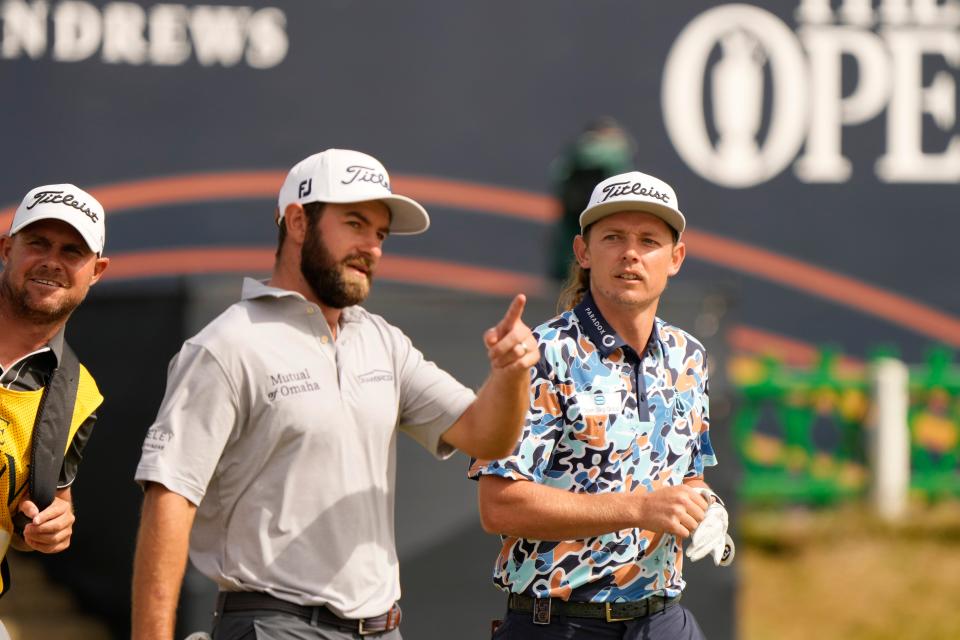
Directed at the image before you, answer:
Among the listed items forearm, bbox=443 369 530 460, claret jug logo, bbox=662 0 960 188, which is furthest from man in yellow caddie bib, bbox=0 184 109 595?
claret jug logo, bbox=662 0 960 188

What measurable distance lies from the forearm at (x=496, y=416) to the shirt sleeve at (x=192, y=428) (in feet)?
1.83

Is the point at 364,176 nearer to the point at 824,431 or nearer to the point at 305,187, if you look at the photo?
the point at 305,187

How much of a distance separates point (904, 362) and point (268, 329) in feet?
27.1

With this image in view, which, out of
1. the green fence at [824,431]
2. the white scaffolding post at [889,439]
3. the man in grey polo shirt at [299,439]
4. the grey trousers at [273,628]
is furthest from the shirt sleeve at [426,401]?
the white scaffolding post at [889,439]

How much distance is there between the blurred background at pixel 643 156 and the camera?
982 centimetres

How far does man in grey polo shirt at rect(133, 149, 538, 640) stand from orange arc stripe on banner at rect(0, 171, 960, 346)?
6.79 m

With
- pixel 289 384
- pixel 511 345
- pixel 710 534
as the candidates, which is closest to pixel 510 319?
pixel 511 345

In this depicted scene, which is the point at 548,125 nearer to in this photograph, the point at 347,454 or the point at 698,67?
the point at 698,67

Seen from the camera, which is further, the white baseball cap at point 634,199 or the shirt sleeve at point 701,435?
the shirt sleeve at point 701,435

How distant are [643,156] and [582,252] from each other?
279 inches

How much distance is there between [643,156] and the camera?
11078 millimetres

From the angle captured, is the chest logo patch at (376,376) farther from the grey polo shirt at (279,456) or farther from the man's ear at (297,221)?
the man's ear at (297,221)

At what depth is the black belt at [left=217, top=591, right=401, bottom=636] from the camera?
11.8 feet

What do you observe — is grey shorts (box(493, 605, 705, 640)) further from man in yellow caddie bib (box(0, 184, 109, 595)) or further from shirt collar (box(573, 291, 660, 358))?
man in yellow caddie bib (box(0, 184, 109, 595))
